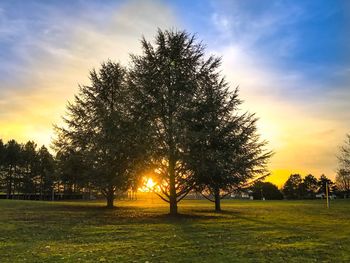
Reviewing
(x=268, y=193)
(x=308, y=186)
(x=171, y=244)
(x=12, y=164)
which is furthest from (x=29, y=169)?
(x=171, y=244)

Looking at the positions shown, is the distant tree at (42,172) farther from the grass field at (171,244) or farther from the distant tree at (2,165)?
the grass field at (171,244)

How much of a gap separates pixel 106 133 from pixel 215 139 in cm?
820

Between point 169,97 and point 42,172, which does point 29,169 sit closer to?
point 42,172

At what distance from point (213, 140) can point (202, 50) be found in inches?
244

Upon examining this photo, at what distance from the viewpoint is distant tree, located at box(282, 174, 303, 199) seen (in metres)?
88.9

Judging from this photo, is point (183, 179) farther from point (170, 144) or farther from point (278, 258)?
point (278, 258)

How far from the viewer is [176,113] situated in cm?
2553

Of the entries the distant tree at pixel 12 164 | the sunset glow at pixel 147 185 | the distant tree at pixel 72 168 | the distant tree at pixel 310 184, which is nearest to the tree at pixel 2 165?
the distant tree at pixel 12 164

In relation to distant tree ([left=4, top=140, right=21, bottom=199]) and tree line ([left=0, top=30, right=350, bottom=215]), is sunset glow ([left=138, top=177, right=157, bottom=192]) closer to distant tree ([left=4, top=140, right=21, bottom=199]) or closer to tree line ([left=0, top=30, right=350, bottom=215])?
tree line ([left=0, top=30, right=350, bottom=215])

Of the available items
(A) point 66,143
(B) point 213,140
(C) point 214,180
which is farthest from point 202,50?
(A) point 66,143

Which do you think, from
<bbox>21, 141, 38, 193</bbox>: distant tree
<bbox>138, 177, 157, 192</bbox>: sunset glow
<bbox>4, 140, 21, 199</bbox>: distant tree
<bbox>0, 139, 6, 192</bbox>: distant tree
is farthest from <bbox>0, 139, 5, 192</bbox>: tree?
<bbox>138, 177, 157, 192</bbox>: sunset glow

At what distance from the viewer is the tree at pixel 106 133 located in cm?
2630

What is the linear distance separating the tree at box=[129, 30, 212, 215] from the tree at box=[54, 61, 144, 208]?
107 cm

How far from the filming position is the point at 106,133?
29312 mm
